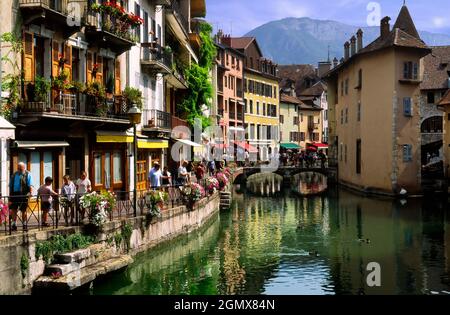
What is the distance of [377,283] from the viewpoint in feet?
65.6

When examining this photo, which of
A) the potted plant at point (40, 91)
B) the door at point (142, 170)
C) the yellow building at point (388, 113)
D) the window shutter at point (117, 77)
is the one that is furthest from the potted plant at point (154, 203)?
the yellow building at point (388, 113)

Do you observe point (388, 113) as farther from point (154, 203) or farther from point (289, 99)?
point (289, 99)

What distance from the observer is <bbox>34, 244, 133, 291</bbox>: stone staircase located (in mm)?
15711

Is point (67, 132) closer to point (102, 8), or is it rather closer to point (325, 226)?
point (102, 8)

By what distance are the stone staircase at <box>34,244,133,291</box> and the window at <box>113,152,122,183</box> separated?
907cm

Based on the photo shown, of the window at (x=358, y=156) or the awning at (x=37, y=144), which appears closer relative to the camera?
the awning at (x=37, y=144)

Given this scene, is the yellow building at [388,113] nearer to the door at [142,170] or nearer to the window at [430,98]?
the window at [430,98]

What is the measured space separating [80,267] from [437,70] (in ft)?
205

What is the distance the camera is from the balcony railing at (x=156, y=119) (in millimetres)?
32469

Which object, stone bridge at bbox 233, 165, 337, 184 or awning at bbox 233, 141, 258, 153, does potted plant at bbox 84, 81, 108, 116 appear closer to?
stone bridge at bbox 233, 165, 337, 184

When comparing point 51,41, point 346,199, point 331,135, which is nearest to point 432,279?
point 51,41

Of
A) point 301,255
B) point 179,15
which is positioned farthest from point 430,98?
point 301,255

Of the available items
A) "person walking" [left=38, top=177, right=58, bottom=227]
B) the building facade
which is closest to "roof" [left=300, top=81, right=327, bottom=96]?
the building facade

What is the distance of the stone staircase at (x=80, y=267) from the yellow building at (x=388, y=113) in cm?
3385
